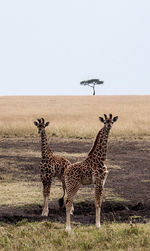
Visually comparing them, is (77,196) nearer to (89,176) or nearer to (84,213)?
(84,213)

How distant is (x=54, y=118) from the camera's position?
35.0 meters

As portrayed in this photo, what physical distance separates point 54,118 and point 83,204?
891 inches

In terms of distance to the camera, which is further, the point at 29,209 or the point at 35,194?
the point at 35,194

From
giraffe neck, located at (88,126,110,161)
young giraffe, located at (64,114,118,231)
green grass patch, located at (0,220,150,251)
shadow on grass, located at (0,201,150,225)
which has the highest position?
giraffe neck, located at (88,126,110,161)

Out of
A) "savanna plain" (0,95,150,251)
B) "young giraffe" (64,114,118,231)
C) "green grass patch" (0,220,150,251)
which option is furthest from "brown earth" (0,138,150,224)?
"green grass patch" (0,220,150,251)

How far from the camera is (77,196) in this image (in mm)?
13391

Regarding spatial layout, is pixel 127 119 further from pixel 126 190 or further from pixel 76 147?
pixel 126 190

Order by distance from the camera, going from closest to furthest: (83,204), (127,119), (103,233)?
(103,233) < (83,204) < (127,119)

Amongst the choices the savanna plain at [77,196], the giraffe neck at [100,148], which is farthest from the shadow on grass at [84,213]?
the giraffe neck at [100,148]

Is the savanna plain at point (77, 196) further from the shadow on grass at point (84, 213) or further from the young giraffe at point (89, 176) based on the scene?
the young giraffe at point (89, 176)

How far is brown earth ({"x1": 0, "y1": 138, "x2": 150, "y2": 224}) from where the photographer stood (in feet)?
36.4

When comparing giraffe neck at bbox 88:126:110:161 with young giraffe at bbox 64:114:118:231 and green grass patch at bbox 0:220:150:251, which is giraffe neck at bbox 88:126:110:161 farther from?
green grass patch at bbox 0:220:150:251

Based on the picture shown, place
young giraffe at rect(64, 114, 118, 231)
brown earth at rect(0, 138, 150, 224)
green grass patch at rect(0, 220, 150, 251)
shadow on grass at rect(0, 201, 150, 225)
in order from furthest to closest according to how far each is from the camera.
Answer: brown earth at rect(0, 138, 150, 224) → shadow on grass at rect(0, 201, 150, 225) → young giraffe at rect(64, 114, 118, 231) → green grass patch at rect(0, 220, 150, 251)

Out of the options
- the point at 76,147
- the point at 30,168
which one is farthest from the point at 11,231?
the point at 76,147
